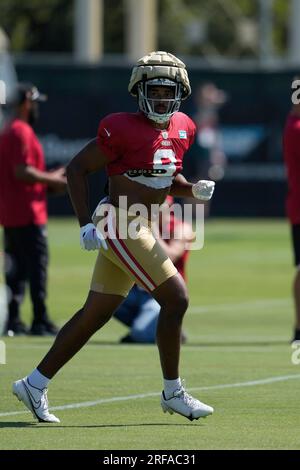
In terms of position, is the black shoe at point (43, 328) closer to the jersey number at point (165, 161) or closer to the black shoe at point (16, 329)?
the black shoe at point (16, 329)

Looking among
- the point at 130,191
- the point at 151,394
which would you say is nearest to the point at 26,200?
the point at 151,394

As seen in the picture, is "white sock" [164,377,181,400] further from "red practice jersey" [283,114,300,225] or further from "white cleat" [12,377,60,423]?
"red practice jersey" [283,114,300,225]

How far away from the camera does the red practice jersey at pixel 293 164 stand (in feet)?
46.8

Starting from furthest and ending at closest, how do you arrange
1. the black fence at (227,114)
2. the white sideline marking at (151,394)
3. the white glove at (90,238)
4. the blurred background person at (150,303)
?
the black fence at (227,114) < the blurred background person at (150,303) < the white sideline marking at (151,394) < the white glove at (90,238)

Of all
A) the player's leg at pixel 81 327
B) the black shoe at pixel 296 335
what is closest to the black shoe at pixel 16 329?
the black shoe at pixel 296 335

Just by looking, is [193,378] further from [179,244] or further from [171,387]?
[179,244]

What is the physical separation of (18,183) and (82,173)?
5.96m

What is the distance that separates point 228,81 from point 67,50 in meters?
28.6

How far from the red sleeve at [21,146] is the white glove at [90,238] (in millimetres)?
5915

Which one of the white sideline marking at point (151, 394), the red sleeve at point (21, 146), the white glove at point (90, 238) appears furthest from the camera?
the red sleeve at point (21, 146)

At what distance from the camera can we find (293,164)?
47.2ft

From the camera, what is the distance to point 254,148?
31.2 meters
